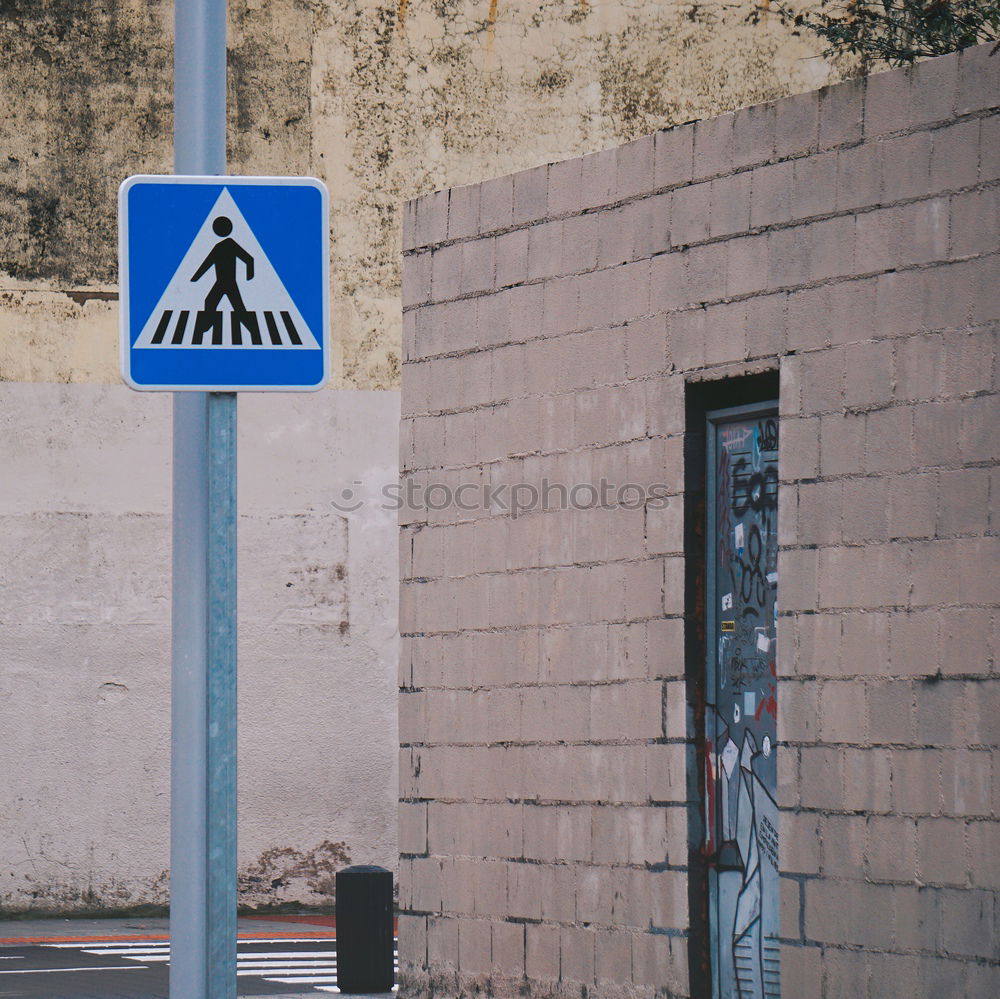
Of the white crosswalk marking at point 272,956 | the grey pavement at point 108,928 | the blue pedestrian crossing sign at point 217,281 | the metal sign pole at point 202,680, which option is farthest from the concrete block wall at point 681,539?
the grey pavement at point 108,928

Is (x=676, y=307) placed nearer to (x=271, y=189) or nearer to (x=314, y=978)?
(x=271, y=189)

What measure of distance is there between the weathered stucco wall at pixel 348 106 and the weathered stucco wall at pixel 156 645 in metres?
0.64

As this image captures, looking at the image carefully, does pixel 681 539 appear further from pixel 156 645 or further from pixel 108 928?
pixel 156 645

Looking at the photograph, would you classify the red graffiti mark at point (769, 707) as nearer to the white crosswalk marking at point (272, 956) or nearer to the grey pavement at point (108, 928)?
the white crosswalk marking at point (272, 956)

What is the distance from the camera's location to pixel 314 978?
12.4 metres

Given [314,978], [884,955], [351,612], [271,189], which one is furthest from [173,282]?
[351,612]

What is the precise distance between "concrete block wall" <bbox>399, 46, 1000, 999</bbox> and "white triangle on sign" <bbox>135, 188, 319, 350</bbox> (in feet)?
10.3

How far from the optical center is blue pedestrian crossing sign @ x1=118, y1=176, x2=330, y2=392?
18.1 feet

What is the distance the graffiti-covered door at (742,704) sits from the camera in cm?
852

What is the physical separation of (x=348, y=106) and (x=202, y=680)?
12933mm

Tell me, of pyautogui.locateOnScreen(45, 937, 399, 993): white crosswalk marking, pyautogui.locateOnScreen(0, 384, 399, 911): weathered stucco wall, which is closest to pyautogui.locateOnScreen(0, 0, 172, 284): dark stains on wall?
pyautogui.locateOnScreen(0, 384, 399, 911): weathered stucco wall

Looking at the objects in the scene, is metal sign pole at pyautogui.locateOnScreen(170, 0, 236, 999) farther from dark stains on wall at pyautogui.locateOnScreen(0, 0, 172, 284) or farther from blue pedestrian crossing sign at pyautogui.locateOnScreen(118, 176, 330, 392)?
dark stains on wall at pyautogui.locateOnScreen(0, 0, 172, 284)

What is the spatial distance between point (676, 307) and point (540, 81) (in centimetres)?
951

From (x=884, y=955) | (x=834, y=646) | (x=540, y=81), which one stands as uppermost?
(x=540, y=81)
